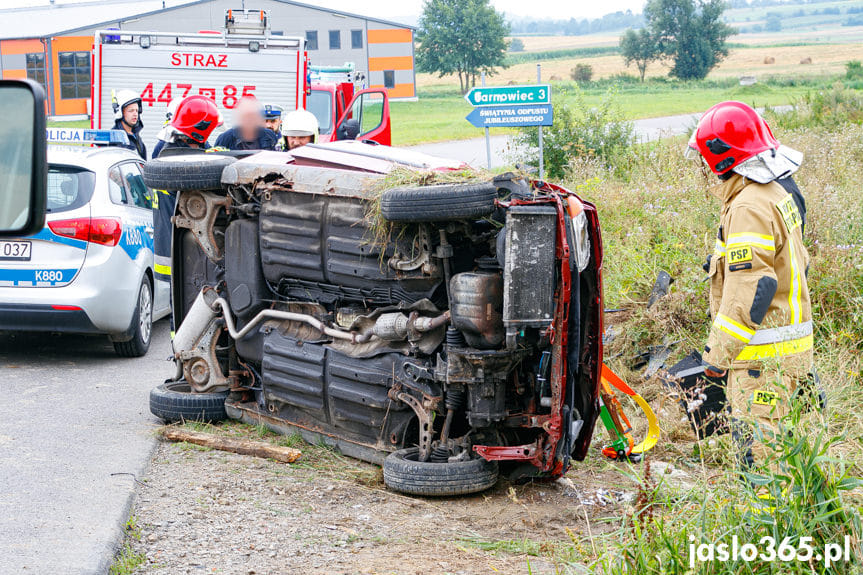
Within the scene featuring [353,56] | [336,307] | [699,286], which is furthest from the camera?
[353,56]

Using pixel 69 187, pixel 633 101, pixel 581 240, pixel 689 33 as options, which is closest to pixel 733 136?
pixel 581 240

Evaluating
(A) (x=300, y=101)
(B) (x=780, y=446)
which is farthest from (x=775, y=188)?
(A) (x=300, y=101)

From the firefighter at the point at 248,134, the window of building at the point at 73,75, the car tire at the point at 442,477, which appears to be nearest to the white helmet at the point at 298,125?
the firefighter at the point at 248,134

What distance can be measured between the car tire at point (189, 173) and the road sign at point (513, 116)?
4.10 m

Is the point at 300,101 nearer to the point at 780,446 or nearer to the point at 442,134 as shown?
the point at 780,446

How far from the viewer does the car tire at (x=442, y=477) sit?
4.90 metres

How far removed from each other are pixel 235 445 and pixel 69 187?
334 cm

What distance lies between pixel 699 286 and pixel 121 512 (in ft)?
15.7

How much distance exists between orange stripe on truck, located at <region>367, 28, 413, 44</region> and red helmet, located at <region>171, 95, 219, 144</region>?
5138 centimetres

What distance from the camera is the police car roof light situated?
8.53 m

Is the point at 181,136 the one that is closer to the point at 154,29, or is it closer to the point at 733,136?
the point at 733,136

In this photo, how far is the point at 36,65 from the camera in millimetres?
48656

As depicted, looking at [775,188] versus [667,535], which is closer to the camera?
[667,535]

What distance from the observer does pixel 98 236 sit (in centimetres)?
769
